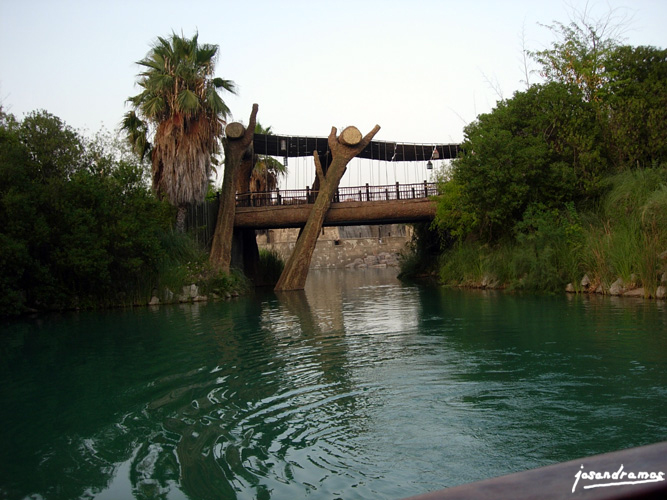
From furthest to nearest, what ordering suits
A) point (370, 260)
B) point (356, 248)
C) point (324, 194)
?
point (356, 248) → point (370, 260) → point (324, 194)

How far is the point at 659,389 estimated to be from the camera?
226 inches

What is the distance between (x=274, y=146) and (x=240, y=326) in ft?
48.2

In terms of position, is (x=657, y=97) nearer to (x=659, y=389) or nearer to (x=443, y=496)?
(x=659, y=389)

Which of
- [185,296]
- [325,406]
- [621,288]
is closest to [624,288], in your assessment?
[621,288]

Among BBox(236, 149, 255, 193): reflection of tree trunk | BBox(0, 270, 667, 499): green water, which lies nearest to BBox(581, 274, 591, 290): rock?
BBox(0, 270, 667, 499): green water

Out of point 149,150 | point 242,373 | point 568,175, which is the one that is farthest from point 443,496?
point 149,150

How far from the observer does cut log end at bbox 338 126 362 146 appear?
80.0ft

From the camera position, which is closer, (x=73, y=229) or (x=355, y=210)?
(x=73, y=229)

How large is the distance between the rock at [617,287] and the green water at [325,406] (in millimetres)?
3856

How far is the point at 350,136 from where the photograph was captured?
24.4 meters

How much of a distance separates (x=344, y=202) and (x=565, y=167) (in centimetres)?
912

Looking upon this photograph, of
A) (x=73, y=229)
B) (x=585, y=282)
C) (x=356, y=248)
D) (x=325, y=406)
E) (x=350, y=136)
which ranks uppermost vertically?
(x=350, y=136)

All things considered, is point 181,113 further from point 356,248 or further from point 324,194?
point 356,248

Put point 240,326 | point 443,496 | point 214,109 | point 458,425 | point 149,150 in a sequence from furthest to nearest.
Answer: point 149,150 < point 214,109 < point 240,326 < point 458,425 < point 443,496
